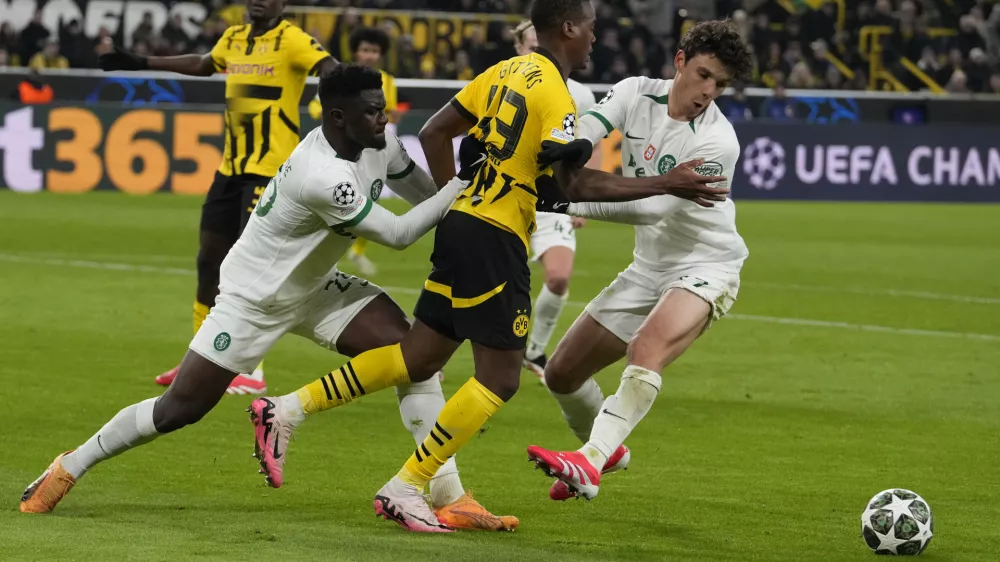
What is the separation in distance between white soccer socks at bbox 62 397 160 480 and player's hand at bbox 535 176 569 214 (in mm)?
1682

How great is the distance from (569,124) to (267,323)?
4.68ft

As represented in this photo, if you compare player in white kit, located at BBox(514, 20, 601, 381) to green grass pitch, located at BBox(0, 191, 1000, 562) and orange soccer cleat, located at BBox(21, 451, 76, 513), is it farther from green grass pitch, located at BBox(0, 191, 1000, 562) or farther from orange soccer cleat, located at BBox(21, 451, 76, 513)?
orange soccer cleat, located at BBox(21, 451, 76, 513)

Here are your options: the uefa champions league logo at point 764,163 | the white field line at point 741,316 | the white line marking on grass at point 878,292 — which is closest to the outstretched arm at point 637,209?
the white field line at point 741,316

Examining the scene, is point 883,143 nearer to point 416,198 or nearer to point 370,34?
point 370,34

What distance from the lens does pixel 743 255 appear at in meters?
6.89

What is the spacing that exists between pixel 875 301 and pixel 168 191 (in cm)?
1227

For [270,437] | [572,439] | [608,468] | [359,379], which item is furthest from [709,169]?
[572,439]

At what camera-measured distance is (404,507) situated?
5941 millimetres

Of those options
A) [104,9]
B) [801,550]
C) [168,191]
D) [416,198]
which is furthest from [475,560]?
[104,9]

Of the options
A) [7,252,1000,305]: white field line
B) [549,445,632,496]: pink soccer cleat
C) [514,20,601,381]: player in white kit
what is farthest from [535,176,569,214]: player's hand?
[7,252,1000,305]: white field line

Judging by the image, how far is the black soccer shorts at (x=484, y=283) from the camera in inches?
231

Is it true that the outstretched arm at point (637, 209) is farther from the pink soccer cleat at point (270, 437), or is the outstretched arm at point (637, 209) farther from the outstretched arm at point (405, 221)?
the pink soccer cleat at point (270, 437)

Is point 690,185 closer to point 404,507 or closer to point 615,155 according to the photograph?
point 404,507

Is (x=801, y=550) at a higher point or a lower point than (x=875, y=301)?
higher
